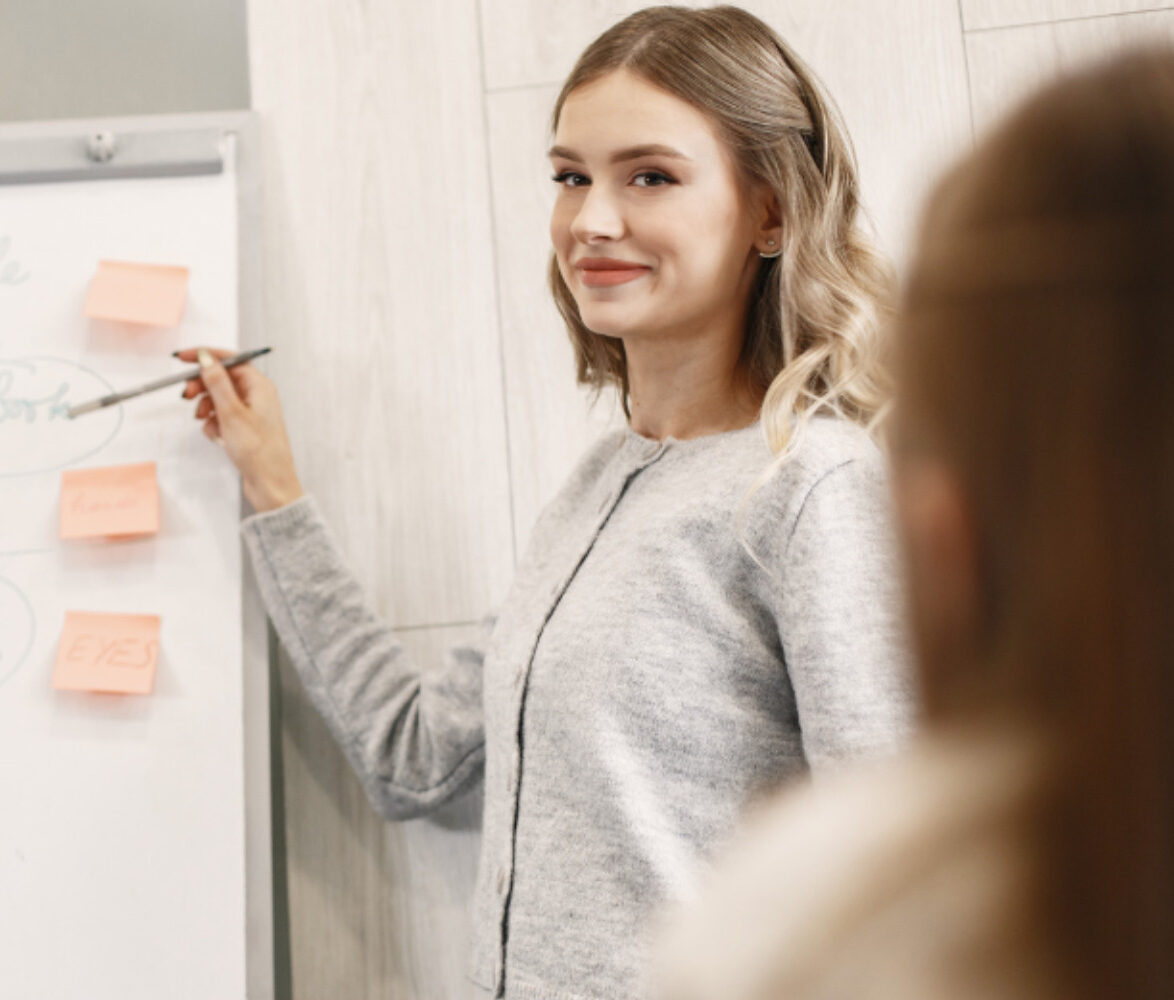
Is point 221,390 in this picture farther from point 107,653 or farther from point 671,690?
point 671,690

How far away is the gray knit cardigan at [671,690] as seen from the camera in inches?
34.1

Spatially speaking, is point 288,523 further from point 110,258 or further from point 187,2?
point 187,2

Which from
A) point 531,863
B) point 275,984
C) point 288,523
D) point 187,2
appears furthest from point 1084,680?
point 187,2

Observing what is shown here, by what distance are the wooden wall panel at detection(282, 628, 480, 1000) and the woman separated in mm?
74

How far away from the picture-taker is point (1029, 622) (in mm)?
338

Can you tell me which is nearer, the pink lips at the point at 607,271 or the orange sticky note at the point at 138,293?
the pink lips at the point at 607,271

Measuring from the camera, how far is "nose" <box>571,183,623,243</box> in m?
1.02

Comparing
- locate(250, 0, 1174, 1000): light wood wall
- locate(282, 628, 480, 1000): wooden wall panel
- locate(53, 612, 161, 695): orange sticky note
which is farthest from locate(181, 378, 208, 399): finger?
locate(282, 628, 480, 1000): wooden wall panel

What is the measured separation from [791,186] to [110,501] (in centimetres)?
72

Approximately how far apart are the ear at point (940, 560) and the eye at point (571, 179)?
77 cm

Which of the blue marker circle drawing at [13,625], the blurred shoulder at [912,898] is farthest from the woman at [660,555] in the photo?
the blurred shoulder at [912,898]

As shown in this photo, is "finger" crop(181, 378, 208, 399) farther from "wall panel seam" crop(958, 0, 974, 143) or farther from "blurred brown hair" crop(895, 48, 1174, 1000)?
"blurred brown hair" crop(895, 48, 1174, 1000)

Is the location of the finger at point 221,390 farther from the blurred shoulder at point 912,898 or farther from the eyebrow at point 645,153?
the blurred shoulder at point 912,898

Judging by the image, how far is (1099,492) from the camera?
33 centimetres
